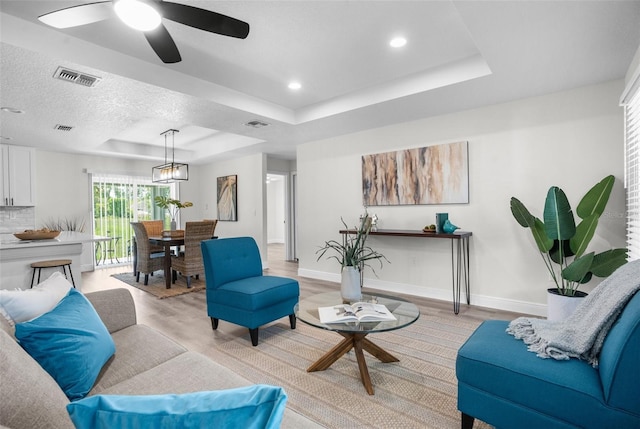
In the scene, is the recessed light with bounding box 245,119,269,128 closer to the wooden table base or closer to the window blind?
the wooden table base

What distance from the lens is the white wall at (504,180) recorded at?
3199 millimetres

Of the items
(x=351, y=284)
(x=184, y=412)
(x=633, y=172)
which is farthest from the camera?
(x=633, y=172)

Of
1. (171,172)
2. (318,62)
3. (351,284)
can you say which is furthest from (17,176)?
(351,284)

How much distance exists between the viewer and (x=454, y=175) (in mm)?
4062

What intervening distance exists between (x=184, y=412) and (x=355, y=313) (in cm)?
167

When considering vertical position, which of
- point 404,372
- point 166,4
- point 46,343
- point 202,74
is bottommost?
point 404,372

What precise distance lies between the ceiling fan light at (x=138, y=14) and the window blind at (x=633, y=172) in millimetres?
3384

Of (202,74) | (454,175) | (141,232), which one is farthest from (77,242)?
(454,175)

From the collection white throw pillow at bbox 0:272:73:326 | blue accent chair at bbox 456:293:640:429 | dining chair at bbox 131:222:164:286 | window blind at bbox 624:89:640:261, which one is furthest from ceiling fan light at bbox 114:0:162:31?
dining chair at bbox 131:222:164:286

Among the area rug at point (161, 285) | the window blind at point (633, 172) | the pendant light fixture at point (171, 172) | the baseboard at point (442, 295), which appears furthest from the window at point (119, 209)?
the window blind at point (633, 172)

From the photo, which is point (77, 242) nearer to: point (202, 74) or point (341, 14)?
point (202, 74)

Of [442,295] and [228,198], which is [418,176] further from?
[228,198]

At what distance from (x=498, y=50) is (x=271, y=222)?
382 inches

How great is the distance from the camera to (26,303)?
1.43 meters
